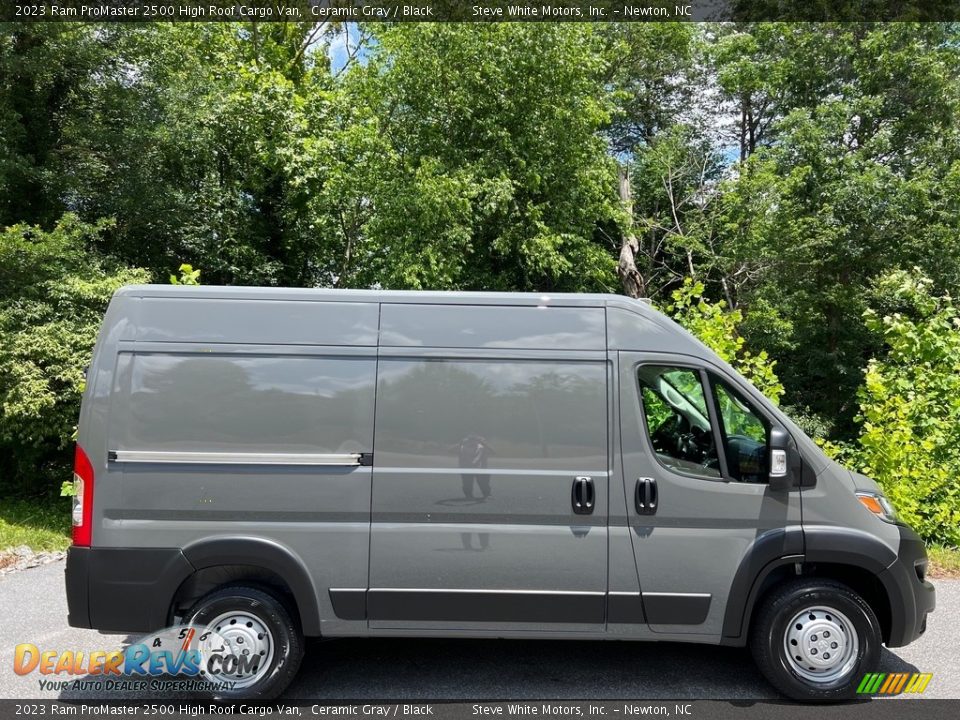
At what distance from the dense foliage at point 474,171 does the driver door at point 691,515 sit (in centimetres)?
822

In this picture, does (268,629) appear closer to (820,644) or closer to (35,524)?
(820,644)

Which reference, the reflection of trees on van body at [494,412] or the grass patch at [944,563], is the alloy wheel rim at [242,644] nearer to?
the reflection of trees on van body at [494,412]

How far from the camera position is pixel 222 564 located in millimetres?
4320

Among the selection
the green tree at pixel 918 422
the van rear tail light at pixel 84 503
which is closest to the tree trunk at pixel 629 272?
the green tree at pixel 918 422

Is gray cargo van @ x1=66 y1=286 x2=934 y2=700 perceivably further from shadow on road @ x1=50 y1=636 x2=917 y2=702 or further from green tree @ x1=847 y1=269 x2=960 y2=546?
green tree @ x1=847 y1=269 x2=960 y2=546

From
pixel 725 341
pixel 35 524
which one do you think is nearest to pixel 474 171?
pixel 725 341

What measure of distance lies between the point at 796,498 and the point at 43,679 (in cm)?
461

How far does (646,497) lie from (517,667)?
5.05 ft

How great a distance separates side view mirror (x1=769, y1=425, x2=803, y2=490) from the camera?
4.25 meters

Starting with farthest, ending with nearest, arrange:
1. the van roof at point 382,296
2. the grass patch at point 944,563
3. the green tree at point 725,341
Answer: the green tree at point 725,341, the grass patch at point 944,563, the van roof at point 382,296

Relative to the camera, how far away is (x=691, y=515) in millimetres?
4324

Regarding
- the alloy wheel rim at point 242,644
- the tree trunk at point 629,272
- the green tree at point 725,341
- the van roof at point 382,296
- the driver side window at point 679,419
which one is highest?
the tree trunk at point 629,272

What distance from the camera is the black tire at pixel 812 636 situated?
14.4ft

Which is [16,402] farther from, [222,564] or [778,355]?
[778,355]
